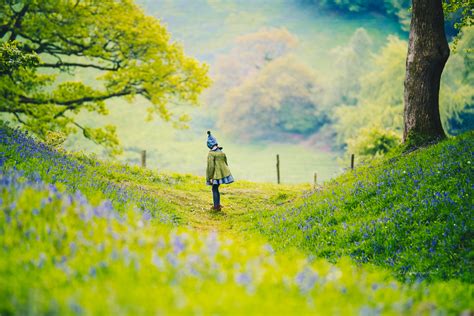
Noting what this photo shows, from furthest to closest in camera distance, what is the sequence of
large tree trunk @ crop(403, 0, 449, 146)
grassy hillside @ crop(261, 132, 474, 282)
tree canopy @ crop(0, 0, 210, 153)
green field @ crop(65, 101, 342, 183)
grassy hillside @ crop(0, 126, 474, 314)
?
1. green field @ crop(65, 101, 342, 183)
2. tree canopy @ crop(0, 0, 210, 153)
3. large tree trunk @ crop(403, 0, 449, 146)
4. grassy hillside @ crop(261, 132, 474, 282)
5. grassy hillside @ crop(0, 126, 474, 314)

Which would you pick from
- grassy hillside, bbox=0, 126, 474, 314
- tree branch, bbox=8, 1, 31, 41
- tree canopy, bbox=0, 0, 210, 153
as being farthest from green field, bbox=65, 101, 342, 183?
grassy hillside, bbox=0, 126, 474, 314

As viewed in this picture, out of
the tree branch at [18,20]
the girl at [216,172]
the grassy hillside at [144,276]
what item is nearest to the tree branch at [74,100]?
the tree branch at [18,20]

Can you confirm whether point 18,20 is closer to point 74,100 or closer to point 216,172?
point 74,100

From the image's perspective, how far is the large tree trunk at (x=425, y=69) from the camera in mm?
13984

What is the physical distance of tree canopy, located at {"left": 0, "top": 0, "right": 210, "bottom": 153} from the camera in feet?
67.7

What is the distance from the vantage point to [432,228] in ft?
23.9

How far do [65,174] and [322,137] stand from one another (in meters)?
61.0

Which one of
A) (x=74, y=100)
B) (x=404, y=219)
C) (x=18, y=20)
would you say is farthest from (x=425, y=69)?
(x=18, y=20)

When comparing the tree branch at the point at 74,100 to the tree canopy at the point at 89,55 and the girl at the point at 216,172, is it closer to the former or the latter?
the tree canopy at the point at 89,55

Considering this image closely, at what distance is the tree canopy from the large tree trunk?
1317cm

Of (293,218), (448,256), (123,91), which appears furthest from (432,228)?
(123,91)

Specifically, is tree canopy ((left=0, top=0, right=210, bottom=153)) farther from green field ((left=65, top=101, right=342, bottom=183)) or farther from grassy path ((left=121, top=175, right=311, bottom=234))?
green field ((left=65, top=101, right=342, bottom=183))

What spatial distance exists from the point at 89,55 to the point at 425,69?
17.6 metres

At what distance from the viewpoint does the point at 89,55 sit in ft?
72.4
